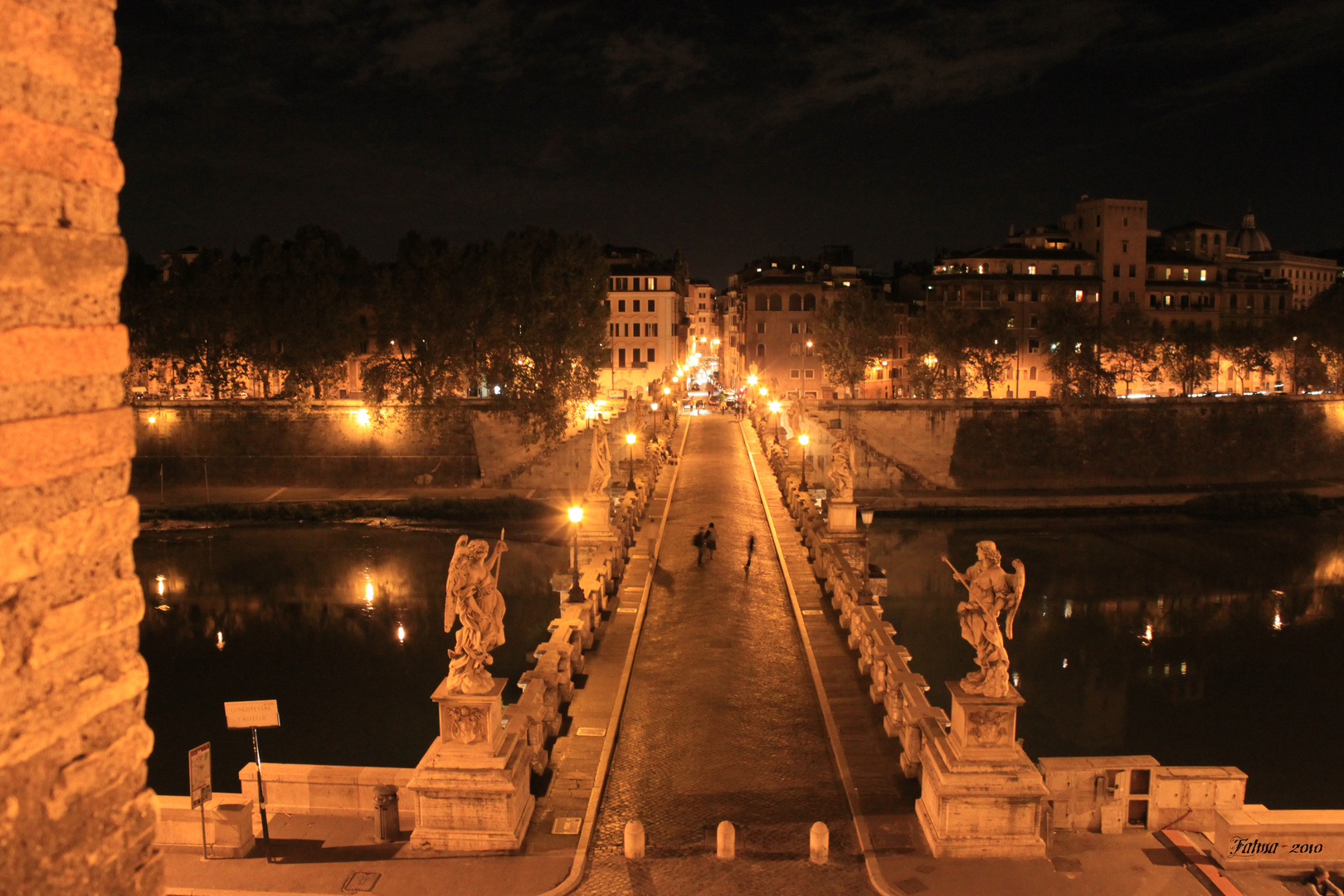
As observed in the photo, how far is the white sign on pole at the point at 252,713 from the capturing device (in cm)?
1065

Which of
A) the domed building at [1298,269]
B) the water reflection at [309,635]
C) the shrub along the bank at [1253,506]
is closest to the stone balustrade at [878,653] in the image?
the water reflection at [309,635]

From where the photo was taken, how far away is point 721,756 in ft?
43.1

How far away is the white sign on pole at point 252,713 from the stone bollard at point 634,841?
4.08 m

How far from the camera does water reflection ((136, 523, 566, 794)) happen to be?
20797mm

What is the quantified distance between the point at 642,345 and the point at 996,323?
2651 cm

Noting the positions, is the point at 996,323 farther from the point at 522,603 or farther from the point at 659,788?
the point at 659,788

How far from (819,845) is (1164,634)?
2426 centimetres

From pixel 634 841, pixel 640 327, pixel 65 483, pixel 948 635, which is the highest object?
pixel 640 327

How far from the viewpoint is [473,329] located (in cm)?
5094

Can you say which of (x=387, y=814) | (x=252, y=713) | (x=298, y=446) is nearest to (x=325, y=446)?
(x=298, y=446)

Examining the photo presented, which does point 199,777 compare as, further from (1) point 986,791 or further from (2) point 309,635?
(2) point 309,635

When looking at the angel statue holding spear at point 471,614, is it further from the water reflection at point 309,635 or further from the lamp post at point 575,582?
the water reflection at point 309,635

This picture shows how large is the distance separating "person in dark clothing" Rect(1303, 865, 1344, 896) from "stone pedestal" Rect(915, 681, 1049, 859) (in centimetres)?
262

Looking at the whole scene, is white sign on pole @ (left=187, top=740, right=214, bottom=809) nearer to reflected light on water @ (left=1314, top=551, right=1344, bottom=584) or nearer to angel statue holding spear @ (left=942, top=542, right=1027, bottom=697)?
angel statue holding spear @ (left=942, top=542, right=1027, bottom=697)
